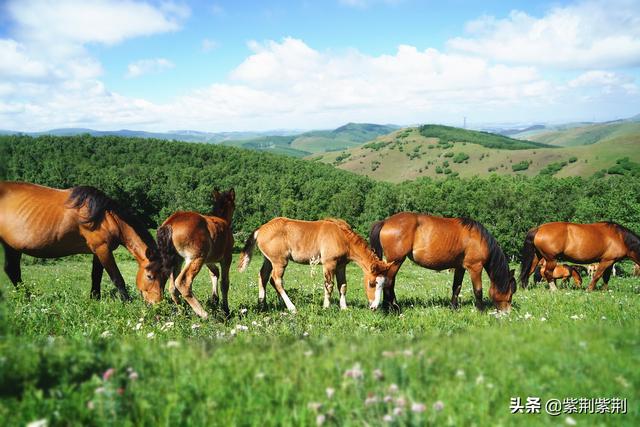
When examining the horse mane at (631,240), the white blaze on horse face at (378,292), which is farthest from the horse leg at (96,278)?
the horse mane at (631,240)

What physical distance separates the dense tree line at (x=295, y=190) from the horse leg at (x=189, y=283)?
214 ft

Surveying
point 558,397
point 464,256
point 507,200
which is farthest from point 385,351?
point 507,200

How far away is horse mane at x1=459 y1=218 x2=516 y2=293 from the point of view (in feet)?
35.1

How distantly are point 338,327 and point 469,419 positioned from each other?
473cm

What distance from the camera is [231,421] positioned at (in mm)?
3104

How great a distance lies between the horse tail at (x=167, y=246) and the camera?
8.65 metres

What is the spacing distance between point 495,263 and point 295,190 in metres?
124

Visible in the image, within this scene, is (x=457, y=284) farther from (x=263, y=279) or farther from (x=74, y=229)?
(x=74, y=229)

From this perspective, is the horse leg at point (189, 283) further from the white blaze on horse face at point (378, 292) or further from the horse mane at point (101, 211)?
the white blaze on horse face at point (378, 292)

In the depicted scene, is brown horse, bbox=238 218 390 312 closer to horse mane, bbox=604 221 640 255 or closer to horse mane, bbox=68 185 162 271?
horse mane, bbox=68 185 162 271

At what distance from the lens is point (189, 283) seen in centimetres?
856

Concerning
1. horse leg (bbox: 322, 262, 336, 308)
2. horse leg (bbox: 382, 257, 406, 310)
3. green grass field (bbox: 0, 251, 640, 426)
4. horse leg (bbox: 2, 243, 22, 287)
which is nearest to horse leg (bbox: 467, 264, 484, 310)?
horse leg (bbox: 382, 257, 406, 310)

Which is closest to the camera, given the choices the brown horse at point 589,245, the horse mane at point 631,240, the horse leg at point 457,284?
the horse leg at point 457,284

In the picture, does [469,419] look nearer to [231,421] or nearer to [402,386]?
[402,386]
